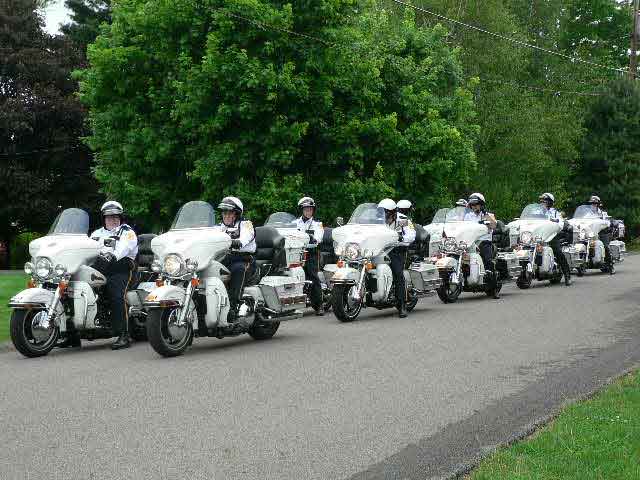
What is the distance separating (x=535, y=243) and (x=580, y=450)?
1793 centimetres

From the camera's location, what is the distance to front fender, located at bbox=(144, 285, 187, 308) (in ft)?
41.1

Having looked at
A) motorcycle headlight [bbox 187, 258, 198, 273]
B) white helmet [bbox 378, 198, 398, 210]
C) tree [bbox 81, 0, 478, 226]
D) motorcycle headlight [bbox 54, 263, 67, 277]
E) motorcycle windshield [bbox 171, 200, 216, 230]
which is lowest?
motorcycle headlight [bbox 54, 263, 67, 277]

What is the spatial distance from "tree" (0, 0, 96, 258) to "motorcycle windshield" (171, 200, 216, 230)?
39346 mm

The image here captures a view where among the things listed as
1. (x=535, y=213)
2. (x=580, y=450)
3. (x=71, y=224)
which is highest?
(x=535, y=213)

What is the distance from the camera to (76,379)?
1097 cm

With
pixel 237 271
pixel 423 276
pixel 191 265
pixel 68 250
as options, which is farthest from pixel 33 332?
pixel 423 276

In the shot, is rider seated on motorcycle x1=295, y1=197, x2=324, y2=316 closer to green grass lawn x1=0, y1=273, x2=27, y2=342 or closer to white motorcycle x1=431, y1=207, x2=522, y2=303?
white motorcycle x1=431, y1=207, x2=522, y2=303

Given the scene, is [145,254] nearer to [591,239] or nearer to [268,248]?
[268,248]

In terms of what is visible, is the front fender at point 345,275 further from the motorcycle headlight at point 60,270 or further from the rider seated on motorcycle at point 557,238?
the rider seated on motorcycle at point 557,238

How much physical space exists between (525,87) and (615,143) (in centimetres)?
650

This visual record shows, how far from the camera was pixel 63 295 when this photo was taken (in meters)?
13.5

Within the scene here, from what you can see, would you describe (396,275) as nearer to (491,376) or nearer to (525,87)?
(491,376)

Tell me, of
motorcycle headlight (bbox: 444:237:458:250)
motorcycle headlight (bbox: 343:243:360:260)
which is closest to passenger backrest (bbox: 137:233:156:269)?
motorcycle headlight (bbox: 343:243:360:260)

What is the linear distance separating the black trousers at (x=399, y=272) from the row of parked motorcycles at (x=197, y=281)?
114mm
